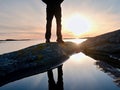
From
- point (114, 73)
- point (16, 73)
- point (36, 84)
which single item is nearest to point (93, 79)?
point (114, 73)

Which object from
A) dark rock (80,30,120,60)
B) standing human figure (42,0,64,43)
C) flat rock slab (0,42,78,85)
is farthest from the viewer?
dark rock (80,30,120,60)

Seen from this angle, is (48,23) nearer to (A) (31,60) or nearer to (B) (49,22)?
(B) (49,22)

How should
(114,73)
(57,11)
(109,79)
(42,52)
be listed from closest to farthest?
(109,79) < (114,73) < (42,52) < (57,11)

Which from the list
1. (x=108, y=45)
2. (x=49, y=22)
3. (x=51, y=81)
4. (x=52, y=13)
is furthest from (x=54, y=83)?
(x=108, y=45)

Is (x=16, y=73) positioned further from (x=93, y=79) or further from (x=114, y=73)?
(x=114, y=73)

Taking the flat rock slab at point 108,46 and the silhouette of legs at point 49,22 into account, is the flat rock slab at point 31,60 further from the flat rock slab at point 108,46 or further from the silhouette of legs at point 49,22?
the flat rock slab at point 108,46

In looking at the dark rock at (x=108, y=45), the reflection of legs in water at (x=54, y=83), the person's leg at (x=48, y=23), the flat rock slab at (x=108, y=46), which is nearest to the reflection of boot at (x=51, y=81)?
the reflection of legs in water at (x=54, y=83)

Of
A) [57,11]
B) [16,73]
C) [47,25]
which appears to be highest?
[57,11]

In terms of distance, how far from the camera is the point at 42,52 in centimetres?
1148

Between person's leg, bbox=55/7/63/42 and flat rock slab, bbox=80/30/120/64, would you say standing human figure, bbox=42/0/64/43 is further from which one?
flat rock slab, bbox=80/30/120/64

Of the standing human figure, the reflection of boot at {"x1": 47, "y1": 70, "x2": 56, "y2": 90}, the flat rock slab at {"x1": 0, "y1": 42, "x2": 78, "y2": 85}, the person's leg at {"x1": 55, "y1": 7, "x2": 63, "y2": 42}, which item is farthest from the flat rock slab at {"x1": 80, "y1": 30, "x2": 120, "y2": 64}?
the reflection of boot at {"x1": 47, "y1": 70, "x2": 56, "y2": 90}

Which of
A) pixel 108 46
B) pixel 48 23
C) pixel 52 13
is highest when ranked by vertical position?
pixel 52 13

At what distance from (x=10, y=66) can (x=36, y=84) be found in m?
2.57

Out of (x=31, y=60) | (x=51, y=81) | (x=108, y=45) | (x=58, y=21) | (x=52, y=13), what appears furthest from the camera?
(x=108, y=45)
